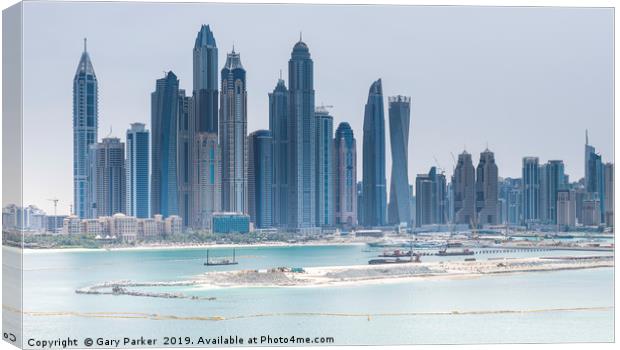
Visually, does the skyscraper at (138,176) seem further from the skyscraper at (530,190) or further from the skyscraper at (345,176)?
the skyscraper at (530,190)

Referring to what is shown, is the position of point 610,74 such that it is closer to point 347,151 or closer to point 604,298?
point 604,298

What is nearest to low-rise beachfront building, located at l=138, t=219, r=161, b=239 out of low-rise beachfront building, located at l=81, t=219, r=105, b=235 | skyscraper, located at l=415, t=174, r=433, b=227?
low-rise beachfront building, located at l=81, t=219, r=105, b=235

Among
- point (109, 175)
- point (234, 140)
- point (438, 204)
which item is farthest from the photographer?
point (438, 204)

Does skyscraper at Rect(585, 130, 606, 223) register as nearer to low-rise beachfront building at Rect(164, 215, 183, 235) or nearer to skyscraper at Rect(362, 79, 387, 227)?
skyscraper at Rect(362, 79, 387, 227)

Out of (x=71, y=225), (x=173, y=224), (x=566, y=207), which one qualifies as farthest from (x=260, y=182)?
(x=71, y=225)

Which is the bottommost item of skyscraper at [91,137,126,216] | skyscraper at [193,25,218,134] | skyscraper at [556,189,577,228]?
skyscraper at [556,189,577,228]

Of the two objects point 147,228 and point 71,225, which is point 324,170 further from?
point 71,225

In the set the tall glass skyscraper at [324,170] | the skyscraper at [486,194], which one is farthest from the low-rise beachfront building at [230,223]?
the skyscraper at [486,194]
